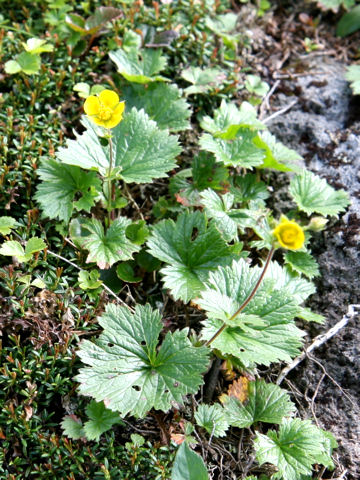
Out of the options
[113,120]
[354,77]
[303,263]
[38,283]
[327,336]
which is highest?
[354,77]

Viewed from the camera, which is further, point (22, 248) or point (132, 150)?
point (132, 150)

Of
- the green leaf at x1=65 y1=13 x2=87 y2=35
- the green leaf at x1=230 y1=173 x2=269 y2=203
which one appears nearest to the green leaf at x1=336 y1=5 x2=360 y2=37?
the green leaf at x1=230 y1=173 x2=269 y2=203

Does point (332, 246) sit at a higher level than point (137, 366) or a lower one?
higher

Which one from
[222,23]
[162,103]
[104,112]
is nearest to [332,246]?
[162,103]

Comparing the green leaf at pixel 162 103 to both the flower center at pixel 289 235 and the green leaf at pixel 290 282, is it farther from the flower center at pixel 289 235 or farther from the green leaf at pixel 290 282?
the flower center at pixel 289 235

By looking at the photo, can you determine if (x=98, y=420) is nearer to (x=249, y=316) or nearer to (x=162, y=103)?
(x=249, y=316)

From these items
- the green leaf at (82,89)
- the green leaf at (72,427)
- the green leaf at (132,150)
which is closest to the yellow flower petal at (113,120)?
the green leaf at (132,150)
